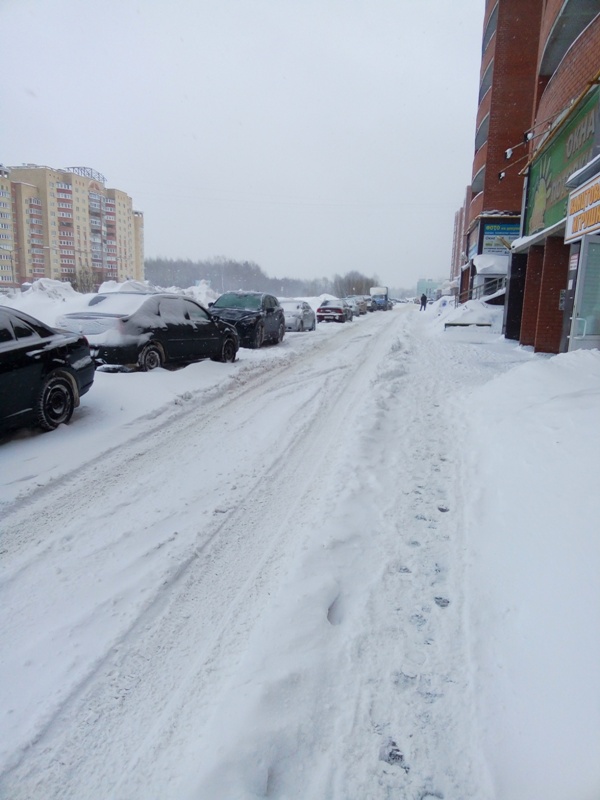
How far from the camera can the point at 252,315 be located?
14.2 metres

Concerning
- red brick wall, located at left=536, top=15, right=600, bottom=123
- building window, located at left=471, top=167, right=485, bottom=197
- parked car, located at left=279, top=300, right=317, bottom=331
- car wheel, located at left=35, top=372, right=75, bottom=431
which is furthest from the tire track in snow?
building window, located at left=471, top=167, right=485, bottom=197

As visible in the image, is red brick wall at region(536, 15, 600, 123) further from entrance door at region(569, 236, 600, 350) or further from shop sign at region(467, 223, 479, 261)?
shop sign at region(467, 223, 479, 261)

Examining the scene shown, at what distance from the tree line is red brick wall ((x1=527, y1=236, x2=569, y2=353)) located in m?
87.0

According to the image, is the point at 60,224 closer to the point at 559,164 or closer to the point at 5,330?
the point at 559,164

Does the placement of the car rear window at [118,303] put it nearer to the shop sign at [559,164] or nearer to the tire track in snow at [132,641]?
the tire track in snow at [132,641]

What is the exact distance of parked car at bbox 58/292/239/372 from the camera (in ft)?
28.5

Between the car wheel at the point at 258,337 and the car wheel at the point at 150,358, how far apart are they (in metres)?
4.96

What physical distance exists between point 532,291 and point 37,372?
47.3 feet

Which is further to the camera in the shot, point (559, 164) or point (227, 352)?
point (559, 164)

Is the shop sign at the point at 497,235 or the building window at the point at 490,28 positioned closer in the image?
the building window at the point at 490,28

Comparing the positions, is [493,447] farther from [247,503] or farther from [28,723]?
[28,723]

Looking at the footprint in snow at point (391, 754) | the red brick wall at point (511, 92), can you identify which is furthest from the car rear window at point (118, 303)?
the red brick wall at point (511, 92)

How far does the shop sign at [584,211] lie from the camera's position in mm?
9422

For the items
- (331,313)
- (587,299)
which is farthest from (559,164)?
(331,313)
